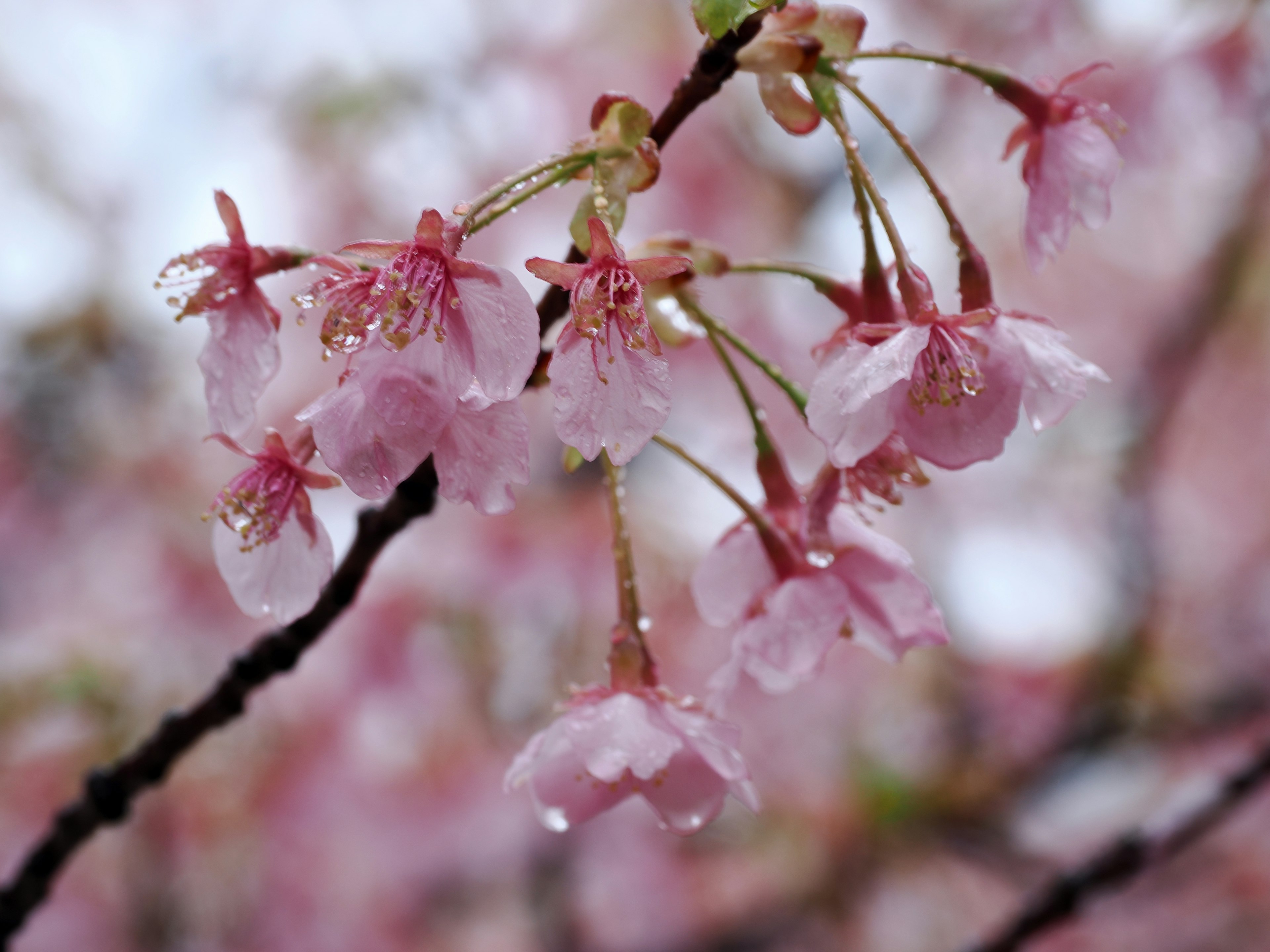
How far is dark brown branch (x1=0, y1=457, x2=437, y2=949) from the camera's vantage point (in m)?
0.83

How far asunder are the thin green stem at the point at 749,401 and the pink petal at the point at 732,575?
0.26 ft

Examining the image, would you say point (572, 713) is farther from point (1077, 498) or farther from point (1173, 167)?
point (1077, 498)

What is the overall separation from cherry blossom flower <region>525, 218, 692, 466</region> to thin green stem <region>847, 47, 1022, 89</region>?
1.03 feet

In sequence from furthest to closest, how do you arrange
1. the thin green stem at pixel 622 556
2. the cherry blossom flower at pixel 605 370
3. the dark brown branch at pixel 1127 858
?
the dark brown branch at pixel 1127 858 < the thin green stem at pixel 622 556 < the cherry blossom flower at pixel 605 370

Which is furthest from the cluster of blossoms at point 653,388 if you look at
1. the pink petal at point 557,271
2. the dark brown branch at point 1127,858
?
the dark brown branch at point 1127,858

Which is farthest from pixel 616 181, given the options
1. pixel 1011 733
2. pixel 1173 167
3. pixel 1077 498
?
pixel 1077 498

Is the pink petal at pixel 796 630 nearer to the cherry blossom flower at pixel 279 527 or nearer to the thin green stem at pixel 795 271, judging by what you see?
the thin green stem at pixel 795 271

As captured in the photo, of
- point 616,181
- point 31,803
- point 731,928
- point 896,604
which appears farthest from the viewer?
point 31,803

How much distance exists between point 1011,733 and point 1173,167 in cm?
292

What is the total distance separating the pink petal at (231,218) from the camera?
0.76 metres

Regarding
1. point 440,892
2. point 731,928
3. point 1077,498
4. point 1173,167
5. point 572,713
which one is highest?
point 1173,167

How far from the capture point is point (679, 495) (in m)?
4.62

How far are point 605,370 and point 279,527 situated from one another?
320 mm

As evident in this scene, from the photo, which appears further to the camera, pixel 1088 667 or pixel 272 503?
pixel 1088 667
